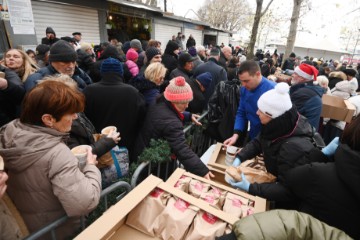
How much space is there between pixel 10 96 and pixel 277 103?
3024 mm

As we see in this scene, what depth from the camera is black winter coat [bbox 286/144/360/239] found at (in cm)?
131

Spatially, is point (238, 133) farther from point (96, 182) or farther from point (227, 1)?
point (227, 1)

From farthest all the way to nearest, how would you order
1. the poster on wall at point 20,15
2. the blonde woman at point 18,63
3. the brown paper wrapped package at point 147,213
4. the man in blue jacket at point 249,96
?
the poster on wall at point 20,15 < the man in blue jacket at point 249,96 < the blonde woman at point 18,63 < the brown paper wrapped package at point 147,213

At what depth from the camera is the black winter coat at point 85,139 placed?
191 centimetres

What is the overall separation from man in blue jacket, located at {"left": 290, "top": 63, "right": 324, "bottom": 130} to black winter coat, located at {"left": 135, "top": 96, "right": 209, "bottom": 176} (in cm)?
221

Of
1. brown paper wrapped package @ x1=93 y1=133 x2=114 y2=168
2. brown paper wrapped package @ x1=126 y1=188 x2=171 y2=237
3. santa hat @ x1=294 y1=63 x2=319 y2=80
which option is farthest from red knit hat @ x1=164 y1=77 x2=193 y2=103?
santa hat @ x1=294 y1=63 x2=319 y2=80

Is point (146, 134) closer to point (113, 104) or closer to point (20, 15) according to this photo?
point (113, 104)

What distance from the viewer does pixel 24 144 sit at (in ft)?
4.31

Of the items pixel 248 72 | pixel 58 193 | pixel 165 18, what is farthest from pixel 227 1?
pixel 58 193

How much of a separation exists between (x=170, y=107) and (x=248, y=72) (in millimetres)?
1413

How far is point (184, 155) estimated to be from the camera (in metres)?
2.30

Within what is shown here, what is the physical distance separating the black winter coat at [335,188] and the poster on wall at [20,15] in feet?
23.9

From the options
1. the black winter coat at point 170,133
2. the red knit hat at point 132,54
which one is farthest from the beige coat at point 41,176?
the red knit hat at point 132,54

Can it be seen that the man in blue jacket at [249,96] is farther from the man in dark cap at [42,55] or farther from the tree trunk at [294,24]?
the tree trunk at [294,24]
